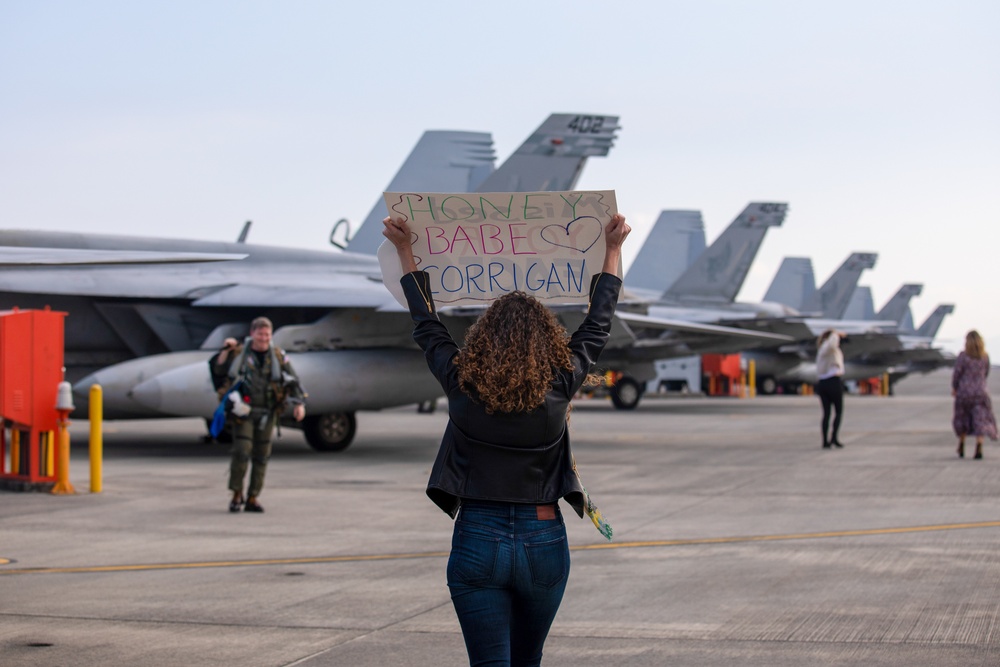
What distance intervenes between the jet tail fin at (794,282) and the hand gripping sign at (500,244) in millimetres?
51367

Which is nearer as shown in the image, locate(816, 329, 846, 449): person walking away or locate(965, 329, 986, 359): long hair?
locate(965, 329, 986, 359): long hair

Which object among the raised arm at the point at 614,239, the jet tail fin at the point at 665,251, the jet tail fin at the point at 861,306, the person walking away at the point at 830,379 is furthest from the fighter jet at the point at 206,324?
the jet tail fin at the point at 861,306

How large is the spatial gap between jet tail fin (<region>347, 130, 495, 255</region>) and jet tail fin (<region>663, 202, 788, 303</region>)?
431 inches

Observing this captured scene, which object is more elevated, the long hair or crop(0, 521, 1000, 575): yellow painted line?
the long hair

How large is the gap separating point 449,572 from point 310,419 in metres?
13.4

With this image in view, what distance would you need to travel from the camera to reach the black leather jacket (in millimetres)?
3139

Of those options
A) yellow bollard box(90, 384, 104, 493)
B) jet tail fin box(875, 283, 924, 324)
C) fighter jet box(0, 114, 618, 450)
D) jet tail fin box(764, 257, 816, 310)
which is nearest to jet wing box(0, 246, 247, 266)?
yellow bollard box(90, 384, 104, 493)

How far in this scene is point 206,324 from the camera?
16469mm

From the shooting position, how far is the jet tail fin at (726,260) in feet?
106

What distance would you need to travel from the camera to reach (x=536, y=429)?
316 centimetres

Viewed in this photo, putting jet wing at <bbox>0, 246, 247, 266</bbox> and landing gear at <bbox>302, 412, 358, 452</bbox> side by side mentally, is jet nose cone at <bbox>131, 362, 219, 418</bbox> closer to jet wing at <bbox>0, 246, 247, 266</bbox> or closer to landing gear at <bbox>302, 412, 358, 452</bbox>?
landing gear at <bbox>302, 412, 358, 452</bbox>

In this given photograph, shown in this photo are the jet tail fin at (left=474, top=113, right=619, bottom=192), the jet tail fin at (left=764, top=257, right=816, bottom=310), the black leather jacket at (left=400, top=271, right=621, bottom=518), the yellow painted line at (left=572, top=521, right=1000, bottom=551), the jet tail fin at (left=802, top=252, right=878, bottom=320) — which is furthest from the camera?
the jet tail fin at (left=764, top=257, right=816, bottom=310)

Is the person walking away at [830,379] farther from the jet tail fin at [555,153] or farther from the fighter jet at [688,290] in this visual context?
the fighter jet at [688,290]

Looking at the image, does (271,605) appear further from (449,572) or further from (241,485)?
A: (241,485)
